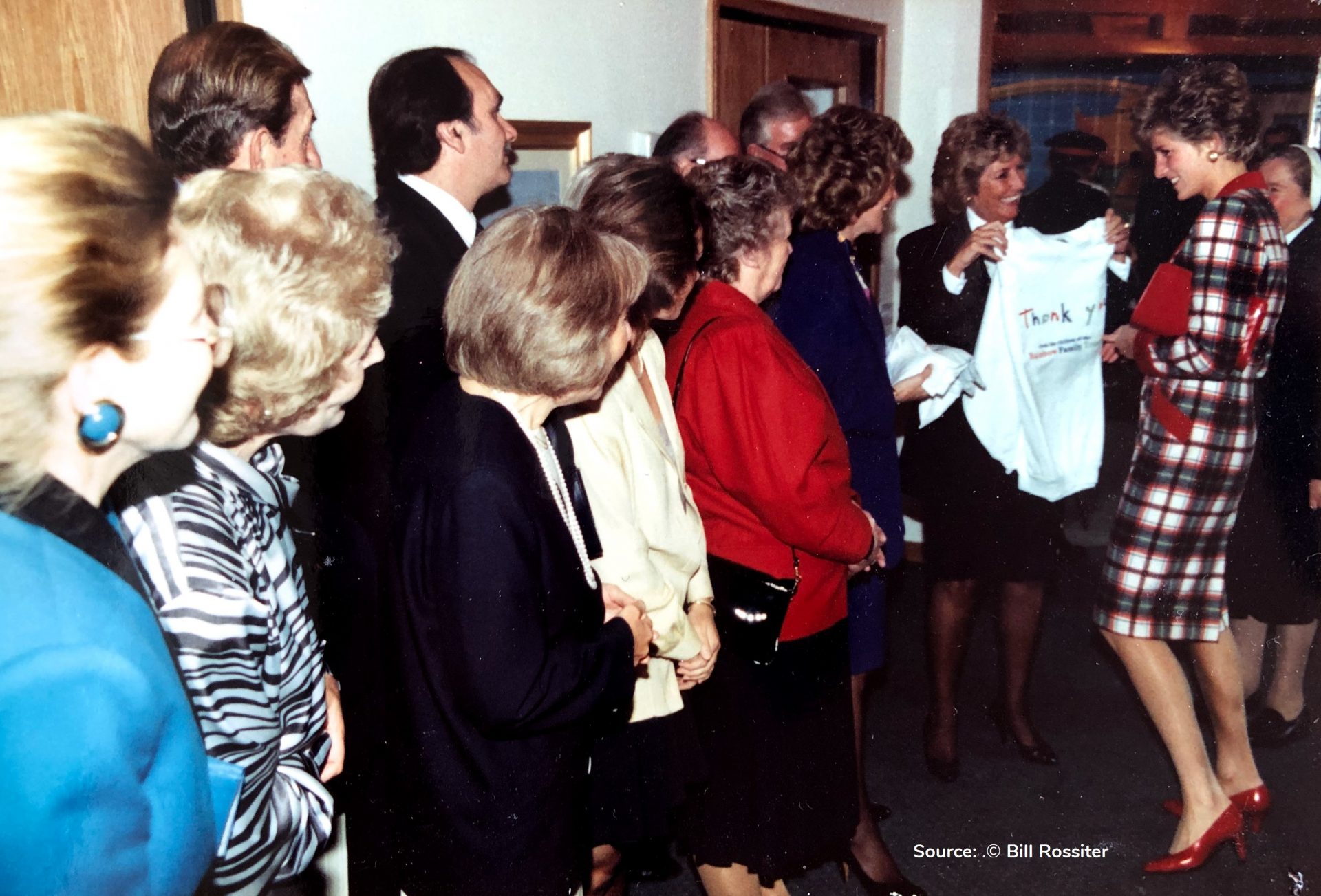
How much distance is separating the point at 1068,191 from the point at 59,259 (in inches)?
111

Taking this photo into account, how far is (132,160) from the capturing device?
0.68 meters

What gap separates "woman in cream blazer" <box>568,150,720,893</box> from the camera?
142 cm

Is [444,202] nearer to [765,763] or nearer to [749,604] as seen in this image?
[749,604]

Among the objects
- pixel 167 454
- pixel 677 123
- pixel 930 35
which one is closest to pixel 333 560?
pixel 167 454

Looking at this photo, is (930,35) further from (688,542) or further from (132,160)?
(132,160)

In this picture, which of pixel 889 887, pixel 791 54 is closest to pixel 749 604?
pixel 889 887

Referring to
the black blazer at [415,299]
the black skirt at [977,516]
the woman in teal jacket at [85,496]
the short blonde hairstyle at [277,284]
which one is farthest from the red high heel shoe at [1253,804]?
the woman in teal jacket at [85,496]

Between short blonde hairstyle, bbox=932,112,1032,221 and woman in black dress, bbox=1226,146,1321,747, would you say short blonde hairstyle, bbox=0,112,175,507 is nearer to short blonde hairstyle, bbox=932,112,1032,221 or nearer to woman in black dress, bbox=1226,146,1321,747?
short blonde hairstyle, bbox=932,112,1032,221

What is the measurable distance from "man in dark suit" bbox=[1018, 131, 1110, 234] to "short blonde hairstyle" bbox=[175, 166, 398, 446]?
85.6 inches

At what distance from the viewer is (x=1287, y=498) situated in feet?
8.16

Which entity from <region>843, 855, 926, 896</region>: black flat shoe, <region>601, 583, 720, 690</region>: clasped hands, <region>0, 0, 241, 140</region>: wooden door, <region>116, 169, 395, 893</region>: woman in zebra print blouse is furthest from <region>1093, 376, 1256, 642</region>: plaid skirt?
<region>0, 0, 241, 140</region>: wooden door

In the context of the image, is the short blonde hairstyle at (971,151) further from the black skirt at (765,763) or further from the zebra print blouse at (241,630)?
the zebra print blouse at (241,630)

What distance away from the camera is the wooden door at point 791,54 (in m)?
2.90

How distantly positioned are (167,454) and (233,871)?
1.32 feet
